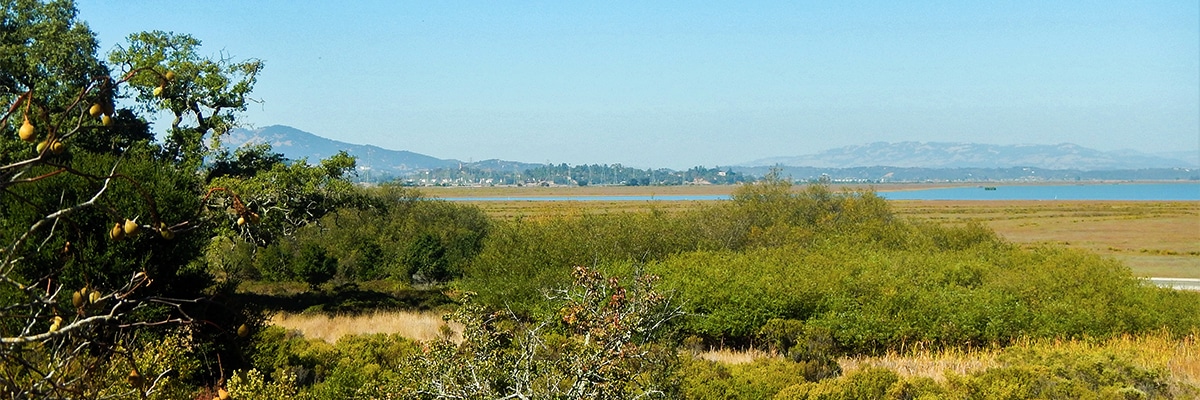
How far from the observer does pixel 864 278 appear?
804 inches

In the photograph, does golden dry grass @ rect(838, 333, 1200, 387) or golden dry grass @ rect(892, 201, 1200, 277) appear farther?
golden dry grass @ rect(892, 201, 1200, 277)

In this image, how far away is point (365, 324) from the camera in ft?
58.7

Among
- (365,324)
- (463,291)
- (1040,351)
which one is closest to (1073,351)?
(1040,351)

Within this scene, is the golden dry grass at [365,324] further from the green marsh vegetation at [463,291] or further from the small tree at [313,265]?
the small tree at [313,265]

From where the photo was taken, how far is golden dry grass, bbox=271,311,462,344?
53.8ft

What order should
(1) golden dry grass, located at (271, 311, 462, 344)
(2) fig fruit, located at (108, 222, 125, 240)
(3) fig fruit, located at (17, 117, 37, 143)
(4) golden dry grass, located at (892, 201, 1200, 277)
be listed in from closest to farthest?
1. (3) fig fruit, located at (17, 117, 37, 143)
2. (2) fig fruit, located at (108, 222, 125, 240)
3. (1) golden dry grass, located at (271, 311, 462, 344)
4. (4) golden dry grass, located at (892, 201, 1200, 277)

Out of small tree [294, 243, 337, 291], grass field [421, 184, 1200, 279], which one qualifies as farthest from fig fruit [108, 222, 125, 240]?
grass field [421, 184, 1200, 279]

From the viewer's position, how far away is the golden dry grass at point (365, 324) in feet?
53.8

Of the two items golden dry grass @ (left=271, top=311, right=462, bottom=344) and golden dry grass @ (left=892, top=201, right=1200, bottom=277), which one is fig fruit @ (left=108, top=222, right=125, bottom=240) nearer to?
golden dry grass @ (left=271, top=311, right=462, bottom=344)

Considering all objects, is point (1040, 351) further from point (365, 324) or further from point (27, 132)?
point (27, 132)

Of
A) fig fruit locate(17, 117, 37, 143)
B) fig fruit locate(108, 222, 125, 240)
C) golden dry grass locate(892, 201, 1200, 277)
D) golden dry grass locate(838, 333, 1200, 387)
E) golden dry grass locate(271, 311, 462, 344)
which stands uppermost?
fig fruit locate(17, 117, 37, 143)

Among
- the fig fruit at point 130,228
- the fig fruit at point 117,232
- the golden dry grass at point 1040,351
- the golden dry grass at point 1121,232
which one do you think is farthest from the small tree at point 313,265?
the fig fruit at point 130,228

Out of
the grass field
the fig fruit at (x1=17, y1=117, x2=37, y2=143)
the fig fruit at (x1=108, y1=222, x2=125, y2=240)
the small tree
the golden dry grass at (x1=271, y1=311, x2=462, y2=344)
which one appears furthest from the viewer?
the grass field

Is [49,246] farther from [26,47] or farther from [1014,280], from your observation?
[1014,280]
